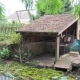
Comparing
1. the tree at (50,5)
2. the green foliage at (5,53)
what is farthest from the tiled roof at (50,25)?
the tree at (50,5)

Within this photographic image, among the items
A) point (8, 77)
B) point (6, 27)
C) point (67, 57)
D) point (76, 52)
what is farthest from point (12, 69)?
point (6, 27)

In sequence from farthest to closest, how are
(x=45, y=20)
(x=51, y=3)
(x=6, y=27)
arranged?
(x=6, y=27), (x=45, y=20), (x=51, y=3)

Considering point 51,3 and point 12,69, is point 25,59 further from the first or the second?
point 51,3

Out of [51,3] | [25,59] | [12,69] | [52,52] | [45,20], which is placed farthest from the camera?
[52,52]

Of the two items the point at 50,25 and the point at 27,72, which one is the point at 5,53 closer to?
the point at 27,72

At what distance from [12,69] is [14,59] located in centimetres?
173

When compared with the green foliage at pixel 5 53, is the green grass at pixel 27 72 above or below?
below

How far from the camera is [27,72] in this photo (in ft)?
28.6

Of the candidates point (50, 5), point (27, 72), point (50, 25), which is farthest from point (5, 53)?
point (50, 5)

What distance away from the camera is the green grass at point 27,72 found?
7949 millimetres

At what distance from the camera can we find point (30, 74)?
838cm

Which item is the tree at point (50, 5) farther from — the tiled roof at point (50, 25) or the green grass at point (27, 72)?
the tiled roof at point (50, 25)

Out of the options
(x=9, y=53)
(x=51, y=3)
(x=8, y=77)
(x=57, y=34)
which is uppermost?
(x=51, y=3)

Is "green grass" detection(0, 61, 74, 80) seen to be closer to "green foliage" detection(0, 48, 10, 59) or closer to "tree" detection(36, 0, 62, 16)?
"green foliage" detection(0, 48, 10, 59)
